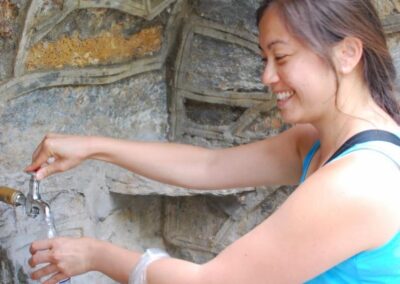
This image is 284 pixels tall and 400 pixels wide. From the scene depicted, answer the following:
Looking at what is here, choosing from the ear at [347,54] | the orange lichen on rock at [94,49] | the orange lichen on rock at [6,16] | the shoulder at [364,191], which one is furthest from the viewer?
the orange lichen on rock at [94,49]

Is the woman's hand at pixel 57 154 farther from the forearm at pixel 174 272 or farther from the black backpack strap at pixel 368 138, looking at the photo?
the black backpack strap at pixel 368 138

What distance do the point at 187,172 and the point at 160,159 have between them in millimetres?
57

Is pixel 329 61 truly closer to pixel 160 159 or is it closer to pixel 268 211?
pixel 160 159

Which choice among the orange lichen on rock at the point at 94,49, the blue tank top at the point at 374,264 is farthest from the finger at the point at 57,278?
the orange lichen on rock at the point at 94,49

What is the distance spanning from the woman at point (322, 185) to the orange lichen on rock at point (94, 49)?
622 mm

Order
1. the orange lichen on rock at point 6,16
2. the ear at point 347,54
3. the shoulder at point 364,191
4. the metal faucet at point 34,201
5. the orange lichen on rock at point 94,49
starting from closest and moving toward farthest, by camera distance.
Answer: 1. the shoulder at point 364,191
2. the ear at point 347,54
3. the metal faucet at point 34,201
4. the orange lichen on rock at point 6,16
5. the orange lichen on rock at point 94,49

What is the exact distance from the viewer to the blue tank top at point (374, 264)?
832 mm

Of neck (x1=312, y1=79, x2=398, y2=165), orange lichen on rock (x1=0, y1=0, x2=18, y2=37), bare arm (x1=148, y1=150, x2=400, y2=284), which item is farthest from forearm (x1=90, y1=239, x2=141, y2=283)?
orange lichen on rock (x1=0, y1=0, x2=18, y2=37)

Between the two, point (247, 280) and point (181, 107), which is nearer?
point (247, 280)

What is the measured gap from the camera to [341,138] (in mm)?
912

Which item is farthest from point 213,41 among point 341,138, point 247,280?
point 247,280

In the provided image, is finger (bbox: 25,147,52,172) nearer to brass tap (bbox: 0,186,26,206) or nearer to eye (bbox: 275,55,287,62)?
brass tap (bbox: 0,186,26,206)

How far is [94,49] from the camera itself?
62.1 inches

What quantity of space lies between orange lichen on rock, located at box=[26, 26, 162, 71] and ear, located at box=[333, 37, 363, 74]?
81 cm
